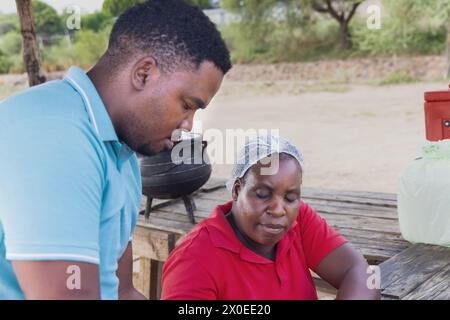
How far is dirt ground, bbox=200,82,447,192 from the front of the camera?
27.4 feet

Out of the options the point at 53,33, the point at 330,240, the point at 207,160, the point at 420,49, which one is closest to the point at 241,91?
the point at 420,49

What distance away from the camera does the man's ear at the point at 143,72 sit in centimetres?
129

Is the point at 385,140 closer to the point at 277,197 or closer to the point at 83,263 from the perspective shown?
the point at 277,197

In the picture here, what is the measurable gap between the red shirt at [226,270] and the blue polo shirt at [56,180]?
0.40 metres

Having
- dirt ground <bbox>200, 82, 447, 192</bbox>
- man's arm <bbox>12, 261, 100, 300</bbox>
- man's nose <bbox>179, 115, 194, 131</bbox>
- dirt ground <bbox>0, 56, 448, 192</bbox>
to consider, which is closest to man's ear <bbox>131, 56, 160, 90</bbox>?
man's nose <bbox>179, 115, 194, 131</bbox>

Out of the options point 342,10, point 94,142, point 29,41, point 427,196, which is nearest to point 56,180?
point 94,142

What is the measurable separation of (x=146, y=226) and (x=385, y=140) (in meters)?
7.68

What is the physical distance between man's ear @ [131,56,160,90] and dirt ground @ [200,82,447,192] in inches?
186

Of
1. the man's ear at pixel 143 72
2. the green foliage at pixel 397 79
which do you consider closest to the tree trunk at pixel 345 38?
the green foliage at pixel 397 79

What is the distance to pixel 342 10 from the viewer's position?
2206cm

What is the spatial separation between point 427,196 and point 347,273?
0.79m

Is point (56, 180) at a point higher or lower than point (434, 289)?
higher

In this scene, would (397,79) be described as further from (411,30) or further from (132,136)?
(132,136)

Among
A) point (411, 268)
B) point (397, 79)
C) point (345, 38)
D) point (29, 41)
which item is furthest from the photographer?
point (345, 38)
